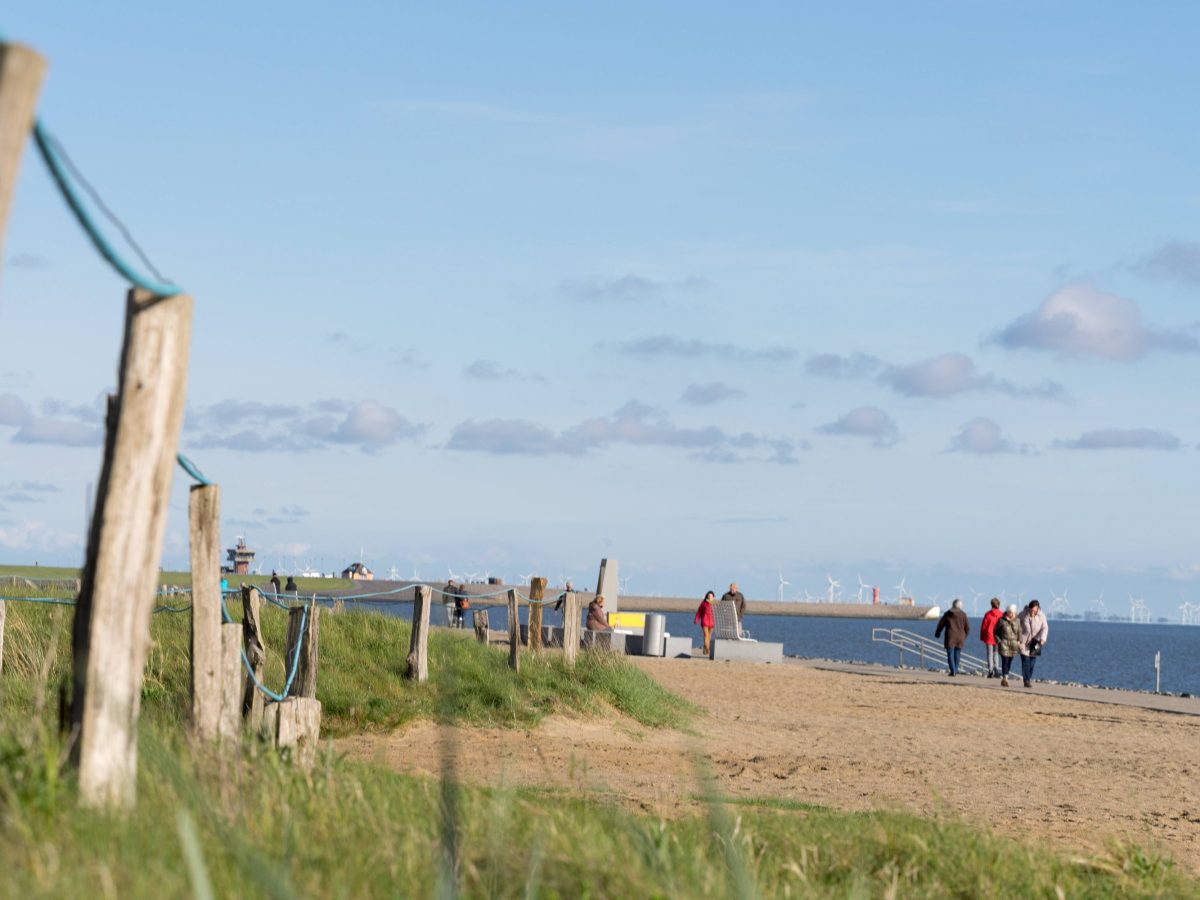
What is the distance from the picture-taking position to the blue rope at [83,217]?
12.8ft

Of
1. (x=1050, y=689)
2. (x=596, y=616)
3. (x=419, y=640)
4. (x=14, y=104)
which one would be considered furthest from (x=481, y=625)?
(x=14, y=104)

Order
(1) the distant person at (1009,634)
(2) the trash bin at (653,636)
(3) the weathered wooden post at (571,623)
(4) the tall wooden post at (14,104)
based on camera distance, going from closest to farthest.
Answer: (4) the tall wooden post at (14,104), (3) the weathered wooden post at (571,623), (1) the distant person at (1009,634), (2) the trash bin at (653,636)

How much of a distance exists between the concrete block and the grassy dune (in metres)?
22.3

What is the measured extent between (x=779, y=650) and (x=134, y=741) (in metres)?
28.1

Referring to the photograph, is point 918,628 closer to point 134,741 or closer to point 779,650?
point 779,650

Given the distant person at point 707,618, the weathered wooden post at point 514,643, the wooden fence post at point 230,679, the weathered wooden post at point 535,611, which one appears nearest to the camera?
the wooden fence post at point 230,679

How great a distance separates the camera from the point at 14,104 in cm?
349

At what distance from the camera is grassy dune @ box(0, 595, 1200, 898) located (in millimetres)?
3740

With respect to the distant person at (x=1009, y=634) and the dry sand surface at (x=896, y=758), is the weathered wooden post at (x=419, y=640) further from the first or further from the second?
the distant person at (x=1009, y=634)

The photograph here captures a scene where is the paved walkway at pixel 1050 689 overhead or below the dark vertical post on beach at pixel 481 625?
below

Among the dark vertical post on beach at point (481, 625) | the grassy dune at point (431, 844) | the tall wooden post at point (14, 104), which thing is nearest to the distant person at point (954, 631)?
the dark vertical post on beach at point (481, 625)

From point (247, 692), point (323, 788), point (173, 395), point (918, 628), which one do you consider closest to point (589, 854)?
point (323, 788)

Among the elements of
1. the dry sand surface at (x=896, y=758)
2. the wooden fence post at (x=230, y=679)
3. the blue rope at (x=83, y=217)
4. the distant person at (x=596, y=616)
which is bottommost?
the dry sand surface at (x=896, y=758)

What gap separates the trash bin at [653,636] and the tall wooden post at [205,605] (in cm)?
2413
